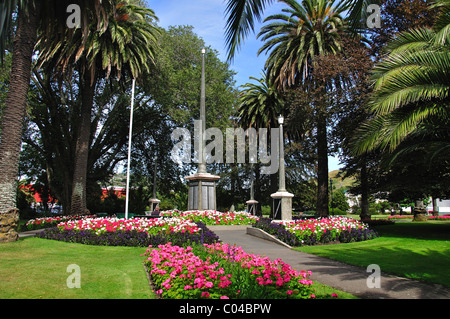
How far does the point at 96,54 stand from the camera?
18.4m

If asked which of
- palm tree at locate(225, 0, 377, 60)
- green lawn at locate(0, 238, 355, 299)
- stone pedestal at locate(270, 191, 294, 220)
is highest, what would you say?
palm tree at locate(225, 0, 377, 60)

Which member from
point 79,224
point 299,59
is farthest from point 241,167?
point 79,224

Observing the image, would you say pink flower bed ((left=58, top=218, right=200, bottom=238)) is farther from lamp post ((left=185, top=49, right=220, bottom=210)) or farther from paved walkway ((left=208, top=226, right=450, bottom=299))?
lamp post ((left=185, top=49, right=220, bottom=210))

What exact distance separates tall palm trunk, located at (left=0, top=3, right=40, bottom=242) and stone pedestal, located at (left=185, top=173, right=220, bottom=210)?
10230 millimetres

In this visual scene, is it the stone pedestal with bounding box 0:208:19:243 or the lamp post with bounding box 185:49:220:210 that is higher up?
the lamp post with bounding box 185:49:220:210

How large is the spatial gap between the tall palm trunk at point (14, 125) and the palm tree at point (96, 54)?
6.54 metres

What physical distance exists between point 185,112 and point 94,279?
806 inches

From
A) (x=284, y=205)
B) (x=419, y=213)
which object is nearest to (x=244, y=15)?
(x=284, y=205)

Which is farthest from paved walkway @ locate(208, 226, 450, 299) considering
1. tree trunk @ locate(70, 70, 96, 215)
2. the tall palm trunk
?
tree trunk @ locate(70, 70, 96, 215)

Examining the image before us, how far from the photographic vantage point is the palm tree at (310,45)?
817 inches

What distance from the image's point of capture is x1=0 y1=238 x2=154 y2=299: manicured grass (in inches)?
206

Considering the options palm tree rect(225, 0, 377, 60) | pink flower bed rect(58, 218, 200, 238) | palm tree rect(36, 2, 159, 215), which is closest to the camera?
palm tree rect(225, 0, 377, 60)

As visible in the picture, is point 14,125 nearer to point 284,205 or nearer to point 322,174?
point 284,205

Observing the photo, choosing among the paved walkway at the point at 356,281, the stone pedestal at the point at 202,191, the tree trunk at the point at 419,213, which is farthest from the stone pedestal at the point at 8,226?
the tree trunk at the point at 419,213
